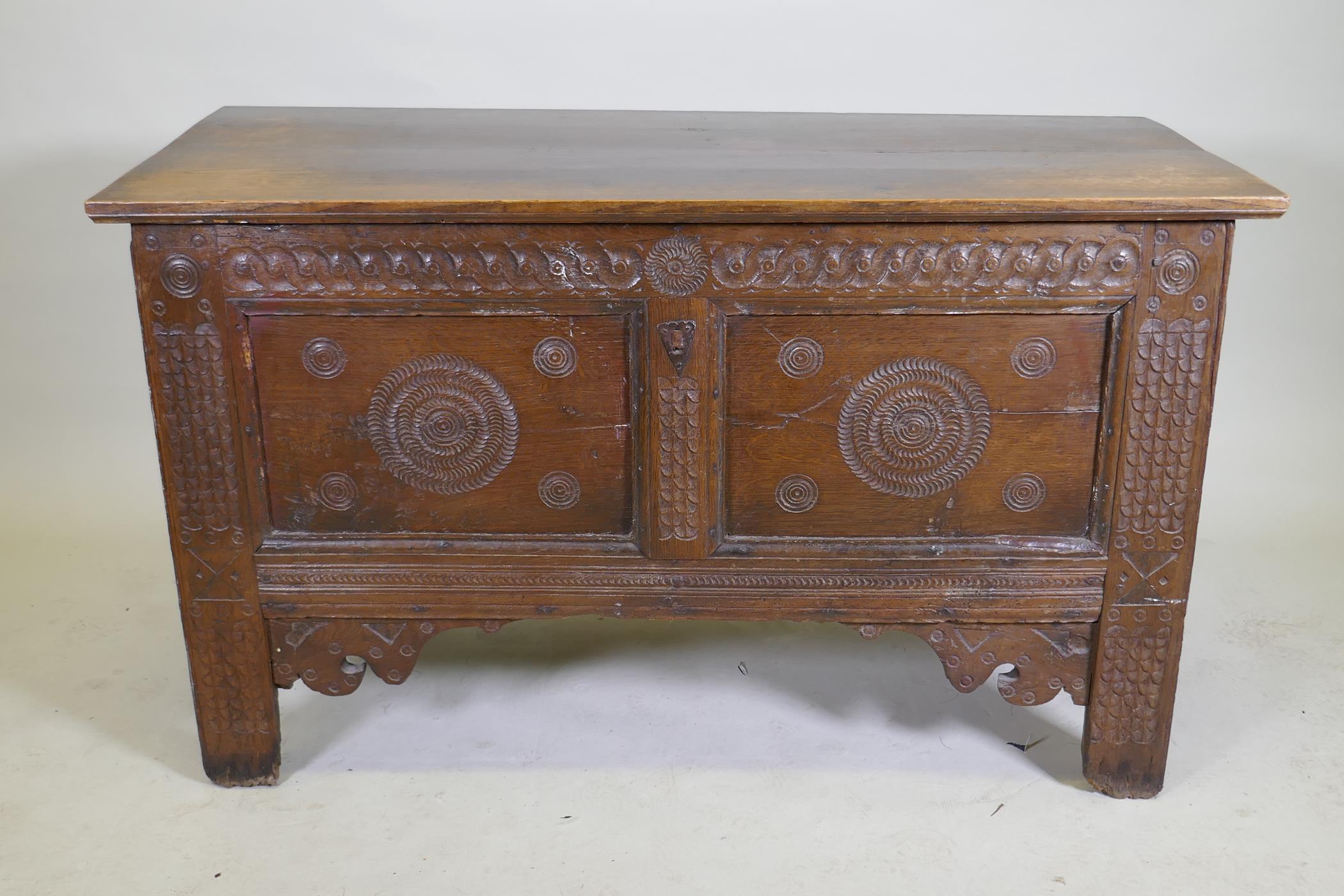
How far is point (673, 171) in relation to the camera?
7.80 ft

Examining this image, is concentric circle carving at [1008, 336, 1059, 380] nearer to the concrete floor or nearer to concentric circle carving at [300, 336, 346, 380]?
the concrete floor

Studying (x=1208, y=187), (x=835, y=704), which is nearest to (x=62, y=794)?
(x=835, y=704)

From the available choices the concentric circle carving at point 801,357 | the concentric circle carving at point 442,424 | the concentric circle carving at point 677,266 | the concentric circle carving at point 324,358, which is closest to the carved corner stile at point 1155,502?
the concentric circle carving at point 801,357

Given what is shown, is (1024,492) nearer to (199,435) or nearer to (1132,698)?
(1132,698)

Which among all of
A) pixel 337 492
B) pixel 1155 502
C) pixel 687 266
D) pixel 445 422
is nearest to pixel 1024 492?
pixel 1155 502

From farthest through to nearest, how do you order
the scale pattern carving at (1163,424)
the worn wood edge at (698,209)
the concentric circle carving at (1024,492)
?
the concentric circle carving at (1024,492) < the scale pattern carving at (1163,424) < the worn wood edge at (698,209)

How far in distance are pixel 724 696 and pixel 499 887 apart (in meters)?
0.67

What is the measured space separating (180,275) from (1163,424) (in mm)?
1494

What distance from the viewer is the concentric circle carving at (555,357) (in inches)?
91.0

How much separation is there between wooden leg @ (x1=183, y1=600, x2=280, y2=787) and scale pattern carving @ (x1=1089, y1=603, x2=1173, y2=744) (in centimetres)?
136

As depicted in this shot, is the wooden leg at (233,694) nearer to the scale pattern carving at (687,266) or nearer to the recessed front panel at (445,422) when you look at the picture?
the recessed front panel at (445,422)

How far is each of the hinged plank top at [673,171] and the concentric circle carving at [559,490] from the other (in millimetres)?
429

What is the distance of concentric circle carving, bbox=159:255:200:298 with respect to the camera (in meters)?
2.23

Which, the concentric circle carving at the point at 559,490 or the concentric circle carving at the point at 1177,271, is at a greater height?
the concentric circle carving at the point at 1177,271
